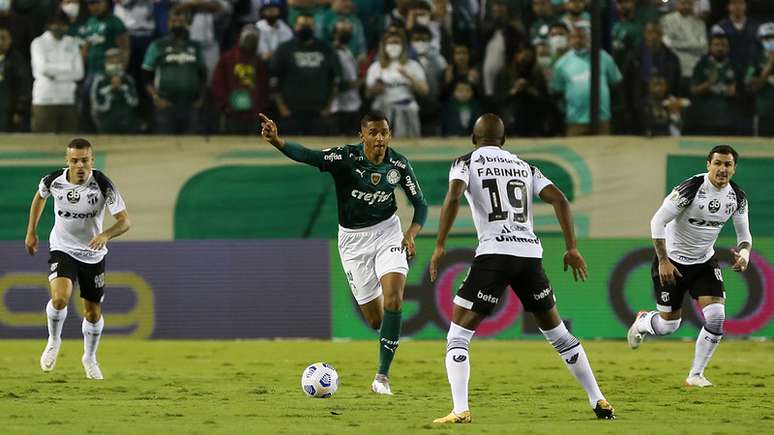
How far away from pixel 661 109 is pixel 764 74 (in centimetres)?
142

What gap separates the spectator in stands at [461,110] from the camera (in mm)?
18156

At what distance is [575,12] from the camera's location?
18297 mm

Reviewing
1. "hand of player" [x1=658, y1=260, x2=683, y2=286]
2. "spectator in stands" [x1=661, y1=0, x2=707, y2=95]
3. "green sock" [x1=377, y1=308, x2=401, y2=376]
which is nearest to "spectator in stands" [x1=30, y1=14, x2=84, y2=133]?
"green sock" [x1=377, y1=308, x2=401, y2=376]

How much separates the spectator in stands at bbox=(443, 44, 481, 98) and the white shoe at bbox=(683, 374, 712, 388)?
21.0ft

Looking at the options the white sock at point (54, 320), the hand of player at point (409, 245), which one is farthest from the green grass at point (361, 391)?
the hand of player at point (409, 245)

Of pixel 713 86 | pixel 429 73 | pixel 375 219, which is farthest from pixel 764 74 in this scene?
pixel 375 219

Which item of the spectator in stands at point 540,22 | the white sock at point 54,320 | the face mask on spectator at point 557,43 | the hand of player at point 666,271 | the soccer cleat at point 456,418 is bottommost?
the white sock at point 54,320

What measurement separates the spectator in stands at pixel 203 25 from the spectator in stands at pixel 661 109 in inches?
229

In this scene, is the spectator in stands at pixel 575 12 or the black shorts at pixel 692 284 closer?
the black shorts at pixel 692 284

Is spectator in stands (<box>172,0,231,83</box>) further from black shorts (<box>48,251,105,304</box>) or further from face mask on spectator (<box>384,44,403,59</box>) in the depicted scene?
black shorts (<box>48,251,105,304</box>)

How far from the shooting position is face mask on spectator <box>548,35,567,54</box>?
18156 mm

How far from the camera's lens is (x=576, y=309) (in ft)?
60.0

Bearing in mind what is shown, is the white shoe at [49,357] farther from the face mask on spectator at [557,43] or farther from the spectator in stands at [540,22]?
the face mask on spectator at [557,43]

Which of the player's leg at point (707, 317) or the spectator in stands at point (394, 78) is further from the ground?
the spectator in stands at point (394, 78)
